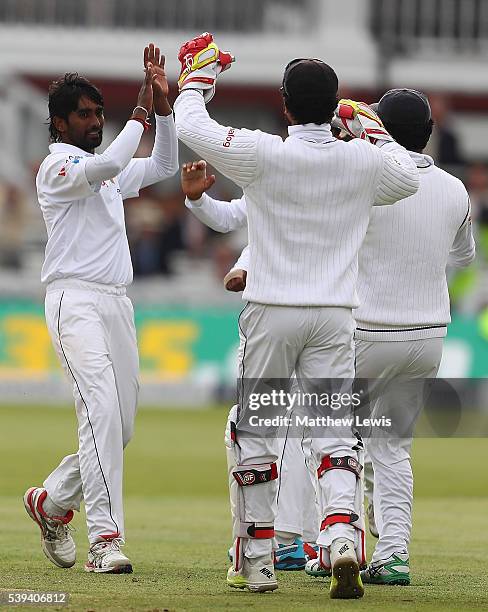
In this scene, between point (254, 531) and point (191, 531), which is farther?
point (191, 531)

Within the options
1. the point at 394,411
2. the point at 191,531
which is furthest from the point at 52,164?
the point at 191,531

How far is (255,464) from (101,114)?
219 centimetres

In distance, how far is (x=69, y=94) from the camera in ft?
25.3

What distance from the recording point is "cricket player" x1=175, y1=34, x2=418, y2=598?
6.58 meters

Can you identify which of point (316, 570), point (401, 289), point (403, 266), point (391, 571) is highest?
point (403, 266)

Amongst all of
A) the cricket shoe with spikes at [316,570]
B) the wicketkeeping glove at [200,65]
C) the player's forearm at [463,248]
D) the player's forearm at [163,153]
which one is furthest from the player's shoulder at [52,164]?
the cricket shoe with spikes at [316,570]

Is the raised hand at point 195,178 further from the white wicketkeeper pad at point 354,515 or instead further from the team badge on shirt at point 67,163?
the white wicketkeeper pad at point 354,515

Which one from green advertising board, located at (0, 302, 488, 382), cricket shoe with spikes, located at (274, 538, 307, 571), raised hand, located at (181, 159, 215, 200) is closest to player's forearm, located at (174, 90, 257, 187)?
raised hand, located at (181, 159, 215, 200)

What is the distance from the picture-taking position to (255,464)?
21.9 ft

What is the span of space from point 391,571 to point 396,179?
187cm

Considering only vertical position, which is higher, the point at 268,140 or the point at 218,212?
the point at 268,140

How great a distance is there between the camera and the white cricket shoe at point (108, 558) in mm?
7238

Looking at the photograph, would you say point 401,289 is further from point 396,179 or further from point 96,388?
point 96,388

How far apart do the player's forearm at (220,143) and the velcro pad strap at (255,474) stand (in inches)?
48.7
